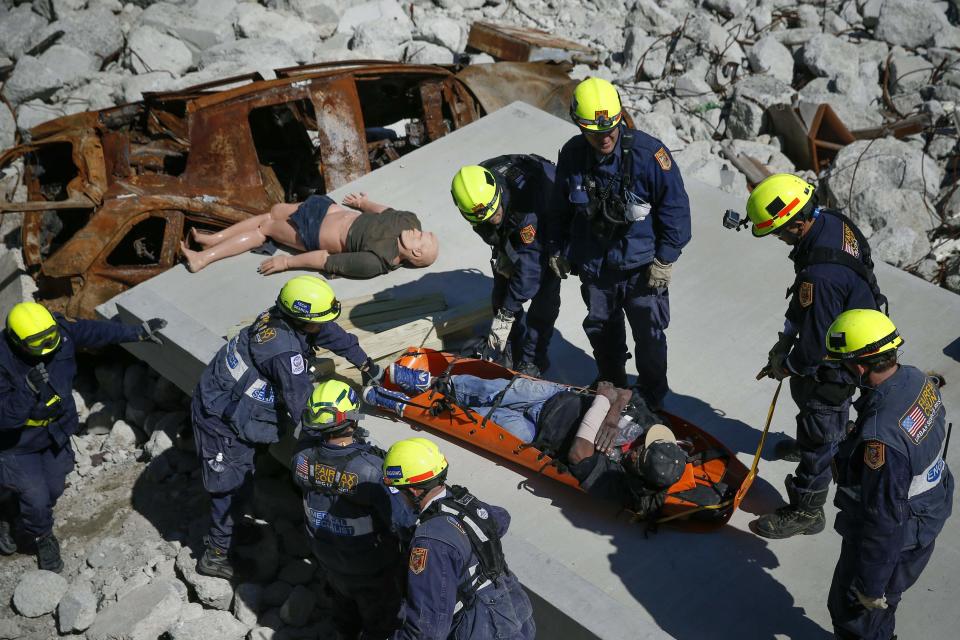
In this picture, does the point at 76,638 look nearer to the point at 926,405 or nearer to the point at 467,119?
the point at 926,405

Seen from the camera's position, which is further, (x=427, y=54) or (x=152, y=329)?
(x=427, y=54)

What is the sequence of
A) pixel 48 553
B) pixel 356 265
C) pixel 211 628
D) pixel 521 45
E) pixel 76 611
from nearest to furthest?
1. pixel 211 628
2. pixel 76 611
3. pixel 48 553
4. pixel 356 265
5. pixel 521 45

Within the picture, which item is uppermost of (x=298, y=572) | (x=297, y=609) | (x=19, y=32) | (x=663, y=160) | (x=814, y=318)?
(x=663, y=160)

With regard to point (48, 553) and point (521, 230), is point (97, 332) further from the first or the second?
point (521, 230)

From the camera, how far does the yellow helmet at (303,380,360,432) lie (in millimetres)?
4316

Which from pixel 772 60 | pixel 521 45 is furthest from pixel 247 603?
pixel 772 60

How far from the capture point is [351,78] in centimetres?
821

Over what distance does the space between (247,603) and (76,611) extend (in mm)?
1079

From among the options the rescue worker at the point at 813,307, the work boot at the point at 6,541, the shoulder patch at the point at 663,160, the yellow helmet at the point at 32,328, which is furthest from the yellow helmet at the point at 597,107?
the work boot at the point at 6,541

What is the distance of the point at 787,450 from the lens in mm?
5277

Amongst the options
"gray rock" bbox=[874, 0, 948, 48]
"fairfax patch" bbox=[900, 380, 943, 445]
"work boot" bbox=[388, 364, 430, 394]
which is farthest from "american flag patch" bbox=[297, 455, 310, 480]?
"gray rock" bbox=[874, 0, 948, 48]

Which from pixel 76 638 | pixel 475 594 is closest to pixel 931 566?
pixel 475 594

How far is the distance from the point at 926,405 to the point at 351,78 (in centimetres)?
597

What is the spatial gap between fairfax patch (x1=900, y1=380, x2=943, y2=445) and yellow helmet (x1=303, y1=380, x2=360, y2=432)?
2.42 m
